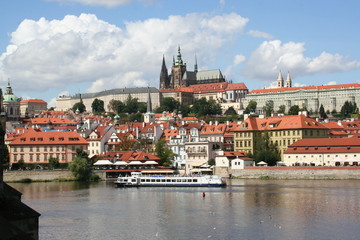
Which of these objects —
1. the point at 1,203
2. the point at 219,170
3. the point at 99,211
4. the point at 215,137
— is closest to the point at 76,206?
the point at 99,211

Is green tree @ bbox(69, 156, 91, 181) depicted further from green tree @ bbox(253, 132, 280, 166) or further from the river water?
green tree @ bbox(253, 132, 280, 166)

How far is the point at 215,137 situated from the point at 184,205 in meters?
51.9

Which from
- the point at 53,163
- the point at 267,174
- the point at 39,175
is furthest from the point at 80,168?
the point at 267,174

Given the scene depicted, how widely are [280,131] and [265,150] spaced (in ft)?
23.2

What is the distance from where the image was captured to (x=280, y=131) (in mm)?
92688

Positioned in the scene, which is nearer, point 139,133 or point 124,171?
point 124,171

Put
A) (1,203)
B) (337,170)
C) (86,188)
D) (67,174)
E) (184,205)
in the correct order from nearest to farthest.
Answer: (1,203), (184,205), (86,188), (337,170), (67,174)

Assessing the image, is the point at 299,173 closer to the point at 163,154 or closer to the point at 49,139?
the point at 163,154

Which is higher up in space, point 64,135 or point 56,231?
point 64,135

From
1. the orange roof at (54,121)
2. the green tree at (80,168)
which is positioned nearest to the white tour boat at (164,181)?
the green tree at (80,168)

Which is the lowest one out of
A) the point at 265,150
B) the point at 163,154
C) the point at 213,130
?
the point at 163,154

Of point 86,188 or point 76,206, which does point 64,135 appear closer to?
point 86,188

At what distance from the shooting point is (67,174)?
7938 centimetres

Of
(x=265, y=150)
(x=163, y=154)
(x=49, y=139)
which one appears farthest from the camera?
(x=163, y=154)
